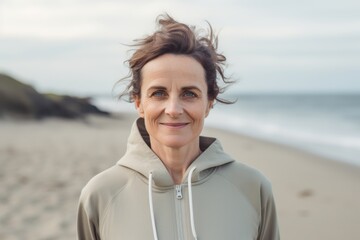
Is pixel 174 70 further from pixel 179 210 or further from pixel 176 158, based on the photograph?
pixel 179 210

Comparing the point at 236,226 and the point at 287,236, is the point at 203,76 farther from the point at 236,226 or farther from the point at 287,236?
the point at 287,236

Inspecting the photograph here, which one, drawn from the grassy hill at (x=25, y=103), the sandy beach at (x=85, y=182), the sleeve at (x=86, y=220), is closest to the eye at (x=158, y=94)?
the sleeve at (x=86, y=220)

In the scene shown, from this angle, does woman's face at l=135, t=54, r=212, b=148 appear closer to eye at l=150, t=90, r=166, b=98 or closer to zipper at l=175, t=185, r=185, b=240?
eye at l=150, t=90, r=166, b=98

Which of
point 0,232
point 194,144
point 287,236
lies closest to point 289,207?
point 287,236

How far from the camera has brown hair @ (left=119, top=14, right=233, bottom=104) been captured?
1.82m

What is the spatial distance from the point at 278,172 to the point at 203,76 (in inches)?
296

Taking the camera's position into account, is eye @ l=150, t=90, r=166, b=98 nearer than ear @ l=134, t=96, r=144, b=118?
Yes

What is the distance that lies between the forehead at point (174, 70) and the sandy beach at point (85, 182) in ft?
10.7

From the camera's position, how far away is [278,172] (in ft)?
29.9

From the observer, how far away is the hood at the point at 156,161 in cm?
185

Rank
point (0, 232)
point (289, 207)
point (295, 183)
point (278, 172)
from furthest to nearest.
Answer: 1. point (278, 172)
2. point (295, 183)
3. point (289, 207)
4. point (0, 232)

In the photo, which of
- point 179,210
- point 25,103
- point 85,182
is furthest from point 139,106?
point 25,103

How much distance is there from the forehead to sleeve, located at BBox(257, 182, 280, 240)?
0.49m

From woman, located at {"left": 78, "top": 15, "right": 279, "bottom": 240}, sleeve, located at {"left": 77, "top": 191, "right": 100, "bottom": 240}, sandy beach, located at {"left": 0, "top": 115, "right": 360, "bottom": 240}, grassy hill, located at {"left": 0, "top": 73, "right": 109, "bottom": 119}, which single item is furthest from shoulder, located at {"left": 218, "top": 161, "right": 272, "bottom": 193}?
grassy hill, located at {"left": 0, "top": 73, "right": 109, "bottom": 119}
